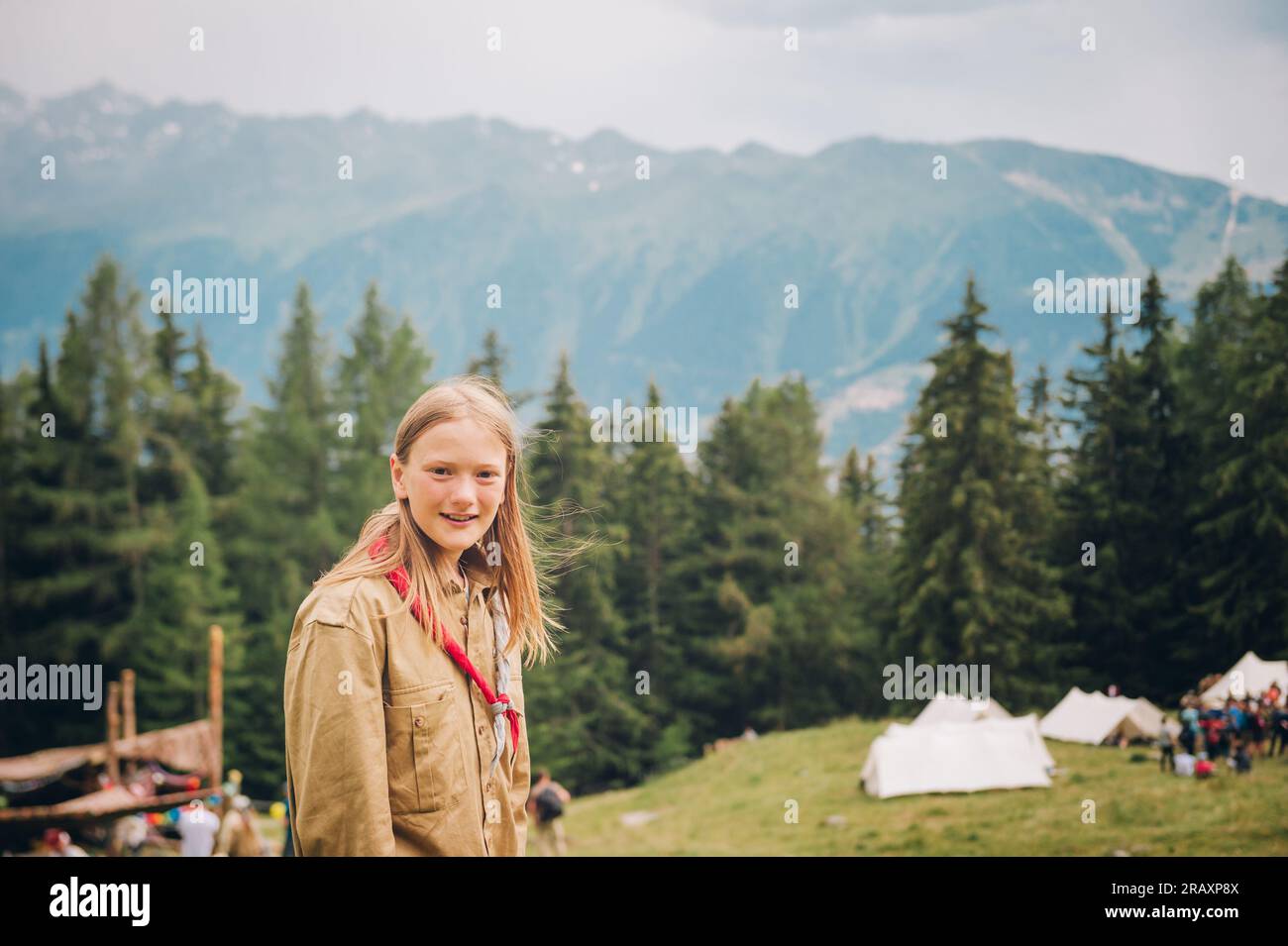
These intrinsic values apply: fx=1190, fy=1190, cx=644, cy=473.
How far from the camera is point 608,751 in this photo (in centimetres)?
4116

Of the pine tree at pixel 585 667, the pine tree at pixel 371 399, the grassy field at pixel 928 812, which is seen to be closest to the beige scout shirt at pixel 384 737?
the grassy field at pixel 928 812

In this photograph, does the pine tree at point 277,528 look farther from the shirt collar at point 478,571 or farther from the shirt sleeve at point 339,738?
the shirt sleeve at point 339,738

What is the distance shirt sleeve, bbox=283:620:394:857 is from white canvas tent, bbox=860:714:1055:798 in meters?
23.9

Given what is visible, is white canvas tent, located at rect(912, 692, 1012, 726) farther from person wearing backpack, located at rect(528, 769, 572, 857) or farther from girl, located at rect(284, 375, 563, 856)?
girl, located at rect(284, 375, 563, 856)

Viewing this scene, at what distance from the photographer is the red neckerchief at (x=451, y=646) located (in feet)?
8.48

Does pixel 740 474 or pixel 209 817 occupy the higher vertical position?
pixel 740 474

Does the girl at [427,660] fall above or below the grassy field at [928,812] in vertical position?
above

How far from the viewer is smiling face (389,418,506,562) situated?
2717 millimetres

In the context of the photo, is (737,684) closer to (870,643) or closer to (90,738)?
(870,643)

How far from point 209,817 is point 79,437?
91.3 ft

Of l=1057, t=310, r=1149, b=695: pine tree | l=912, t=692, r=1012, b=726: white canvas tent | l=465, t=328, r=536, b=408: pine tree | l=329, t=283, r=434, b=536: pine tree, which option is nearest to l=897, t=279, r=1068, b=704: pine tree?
l=1057, t=310, r=1149, b=695: pine tree

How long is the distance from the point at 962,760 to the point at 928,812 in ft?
6.16

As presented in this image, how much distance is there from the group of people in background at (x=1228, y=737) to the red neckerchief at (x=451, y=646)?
21990mm
